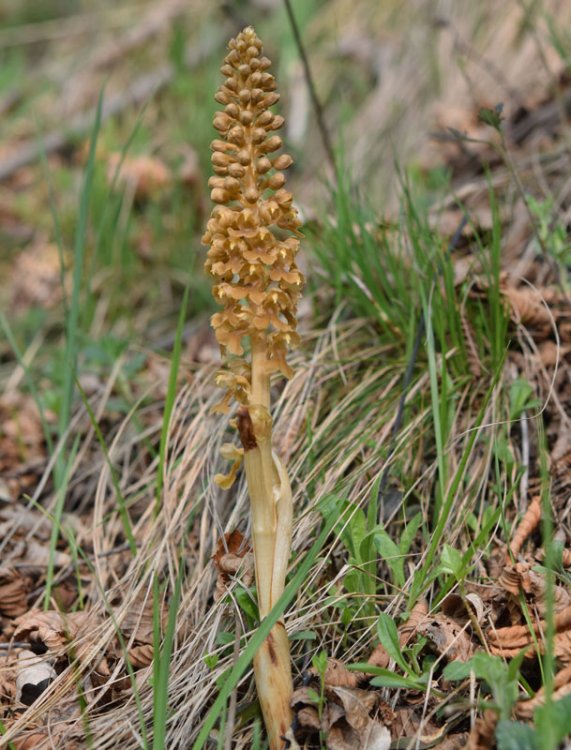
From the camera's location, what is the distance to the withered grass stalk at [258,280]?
160 centimetres

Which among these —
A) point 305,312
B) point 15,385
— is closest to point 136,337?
point 15,385

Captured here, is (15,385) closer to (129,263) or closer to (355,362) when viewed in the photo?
(129,263)

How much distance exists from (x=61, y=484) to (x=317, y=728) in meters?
1.22

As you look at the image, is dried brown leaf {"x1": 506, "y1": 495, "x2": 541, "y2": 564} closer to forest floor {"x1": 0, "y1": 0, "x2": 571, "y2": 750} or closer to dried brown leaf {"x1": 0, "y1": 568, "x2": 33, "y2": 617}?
forest floor {"x1": 0, "y1": 0, "x2": 571, "y2": 750}

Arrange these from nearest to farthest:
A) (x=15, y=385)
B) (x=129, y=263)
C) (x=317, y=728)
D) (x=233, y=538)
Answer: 1. (x=317, y=728)
2. (x=233, y=538)
3. (x=15, y=385)
4. (x=129, y=263)

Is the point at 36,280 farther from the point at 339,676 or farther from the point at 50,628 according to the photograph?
the point at 339,676

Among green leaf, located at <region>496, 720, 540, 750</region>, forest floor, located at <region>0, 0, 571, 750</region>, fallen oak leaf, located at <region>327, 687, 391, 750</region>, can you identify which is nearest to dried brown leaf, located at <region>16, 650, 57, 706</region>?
forest floor, located at <region>0, 0, 571, 750</region>

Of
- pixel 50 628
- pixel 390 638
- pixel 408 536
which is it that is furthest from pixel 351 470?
pixel 50 628

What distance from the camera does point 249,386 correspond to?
1.71m

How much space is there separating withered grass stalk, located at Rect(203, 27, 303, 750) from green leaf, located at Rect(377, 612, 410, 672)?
0.21 meters

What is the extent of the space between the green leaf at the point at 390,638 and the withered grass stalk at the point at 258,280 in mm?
214

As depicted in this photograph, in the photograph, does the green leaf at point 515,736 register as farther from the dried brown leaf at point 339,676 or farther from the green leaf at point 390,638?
Answer: the dried brown leaf at point 339,676

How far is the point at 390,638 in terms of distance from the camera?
165 cm

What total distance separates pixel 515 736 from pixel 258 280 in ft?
3.39
